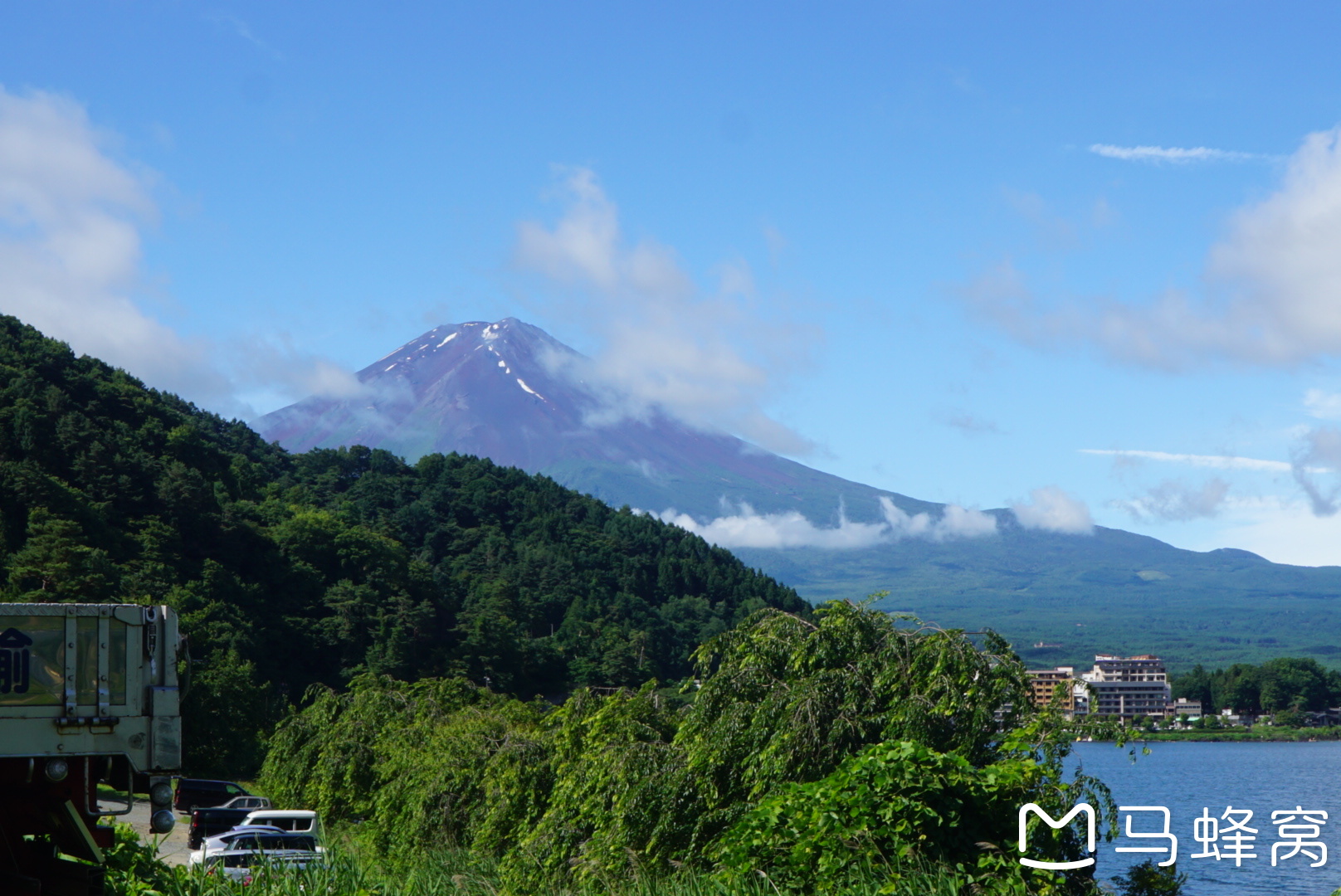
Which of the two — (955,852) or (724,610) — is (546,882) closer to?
(955,852)

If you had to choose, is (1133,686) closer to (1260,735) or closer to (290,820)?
(1260,735)

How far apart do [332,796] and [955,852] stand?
18791 mm

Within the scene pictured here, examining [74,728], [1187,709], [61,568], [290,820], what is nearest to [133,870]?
[74,728]

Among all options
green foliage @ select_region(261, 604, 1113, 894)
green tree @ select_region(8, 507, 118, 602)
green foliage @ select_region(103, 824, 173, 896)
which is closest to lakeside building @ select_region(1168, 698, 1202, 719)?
green tree @ select_region(8, 507, 118, 602)

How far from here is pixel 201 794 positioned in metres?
34.4

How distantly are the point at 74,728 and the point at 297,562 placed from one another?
67.9 metres

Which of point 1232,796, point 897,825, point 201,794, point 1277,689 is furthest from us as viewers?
point 1277,689

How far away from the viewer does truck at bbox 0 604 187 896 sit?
8.11 m

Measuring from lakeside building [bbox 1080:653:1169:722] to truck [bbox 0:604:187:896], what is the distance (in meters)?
119

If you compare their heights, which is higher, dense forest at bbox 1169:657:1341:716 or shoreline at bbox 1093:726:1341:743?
dense forest at bbox 1169:657:1341:716

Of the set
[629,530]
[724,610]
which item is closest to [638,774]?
[724,610]

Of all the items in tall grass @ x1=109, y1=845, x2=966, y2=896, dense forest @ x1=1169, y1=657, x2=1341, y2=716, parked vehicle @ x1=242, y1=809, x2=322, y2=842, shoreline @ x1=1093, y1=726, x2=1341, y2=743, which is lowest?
shoreline @ x1=1093, y1=726, x2=1341, y2=743

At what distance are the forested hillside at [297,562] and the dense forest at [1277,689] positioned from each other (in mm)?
37954

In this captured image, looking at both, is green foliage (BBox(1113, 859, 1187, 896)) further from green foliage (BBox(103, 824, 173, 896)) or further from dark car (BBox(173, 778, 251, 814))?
dark car (BBox(173, 778, 251, 814))
